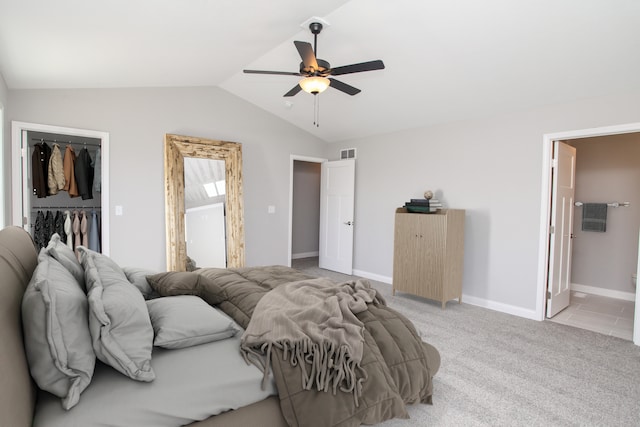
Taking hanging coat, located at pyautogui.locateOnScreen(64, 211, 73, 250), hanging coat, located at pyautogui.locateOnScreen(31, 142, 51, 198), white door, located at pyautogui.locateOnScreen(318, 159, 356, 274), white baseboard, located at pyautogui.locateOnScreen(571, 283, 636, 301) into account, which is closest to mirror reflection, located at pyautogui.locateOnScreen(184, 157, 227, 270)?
hanging coat, located at pyautogui.locateOnScreen(64, 211, 73, 250)

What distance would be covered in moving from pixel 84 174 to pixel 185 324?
11.4 feet

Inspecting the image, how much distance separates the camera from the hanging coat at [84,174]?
4.10m

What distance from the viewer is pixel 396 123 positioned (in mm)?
4891

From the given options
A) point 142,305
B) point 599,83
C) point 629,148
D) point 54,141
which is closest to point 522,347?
point 599,83

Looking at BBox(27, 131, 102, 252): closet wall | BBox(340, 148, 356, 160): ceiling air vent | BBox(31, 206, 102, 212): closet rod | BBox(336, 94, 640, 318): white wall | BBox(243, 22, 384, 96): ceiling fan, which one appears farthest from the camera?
BBox(340, 148, 356, 160): ceiling air vent

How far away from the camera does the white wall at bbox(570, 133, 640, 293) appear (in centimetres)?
456

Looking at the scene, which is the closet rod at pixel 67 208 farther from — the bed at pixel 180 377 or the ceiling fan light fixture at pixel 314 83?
the ceiling fan light fixture at pixel 314 83

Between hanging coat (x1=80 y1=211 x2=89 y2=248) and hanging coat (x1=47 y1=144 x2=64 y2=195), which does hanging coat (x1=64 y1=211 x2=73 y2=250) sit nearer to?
hanging coat (x1=80 y1=211 x2=89 y2=248)

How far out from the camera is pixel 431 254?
414 cm

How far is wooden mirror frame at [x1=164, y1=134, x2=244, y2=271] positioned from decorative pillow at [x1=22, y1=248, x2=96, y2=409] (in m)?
3.14

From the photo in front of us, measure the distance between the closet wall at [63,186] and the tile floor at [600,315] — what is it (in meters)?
5.57

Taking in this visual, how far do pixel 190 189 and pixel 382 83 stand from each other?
2761 millimetres

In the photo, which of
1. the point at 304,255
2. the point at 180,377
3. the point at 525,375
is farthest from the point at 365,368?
the point at 304,255

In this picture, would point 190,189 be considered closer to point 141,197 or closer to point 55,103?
point 141,197
